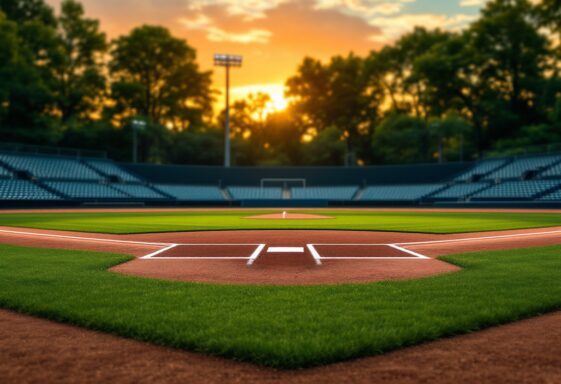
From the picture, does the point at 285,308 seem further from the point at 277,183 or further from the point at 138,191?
the point at 277,183

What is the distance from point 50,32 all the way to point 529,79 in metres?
71.9

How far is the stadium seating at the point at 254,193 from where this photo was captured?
57.4 meters

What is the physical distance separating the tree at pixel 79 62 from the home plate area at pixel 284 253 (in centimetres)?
6192

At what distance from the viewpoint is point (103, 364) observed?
4113 mm

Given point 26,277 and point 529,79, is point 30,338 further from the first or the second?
point 529,79

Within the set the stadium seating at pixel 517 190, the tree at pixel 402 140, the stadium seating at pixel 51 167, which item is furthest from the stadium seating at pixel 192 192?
the tree at pixel 402 140

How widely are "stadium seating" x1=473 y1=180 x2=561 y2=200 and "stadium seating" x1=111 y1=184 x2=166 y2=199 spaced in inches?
1429

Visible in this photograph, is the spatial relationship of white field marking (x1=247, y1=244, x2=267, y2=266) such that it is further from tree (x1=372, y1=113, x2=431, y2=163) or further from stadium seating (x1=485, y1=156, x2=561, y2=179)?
tree (x1=372, y1=113, x2=431, y2=163)

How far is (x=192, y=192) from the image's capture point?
55969 mm

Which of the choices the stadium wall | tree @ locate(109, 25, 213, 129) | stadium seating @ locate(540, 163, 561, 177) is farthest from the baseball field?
tree @ locate(109, 25, 213, 129)

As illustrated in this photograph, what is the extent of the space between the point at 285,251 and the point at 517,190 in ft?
130

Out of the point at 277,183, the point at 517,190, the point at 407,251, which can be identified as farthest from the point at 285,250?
the point at 277,183

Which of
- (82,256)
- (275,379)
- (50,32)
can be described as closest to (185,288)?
(275,379)

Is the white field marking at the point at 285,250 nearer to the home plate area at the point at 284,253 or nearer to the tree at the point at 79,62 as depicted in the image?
the home plate area at the point at 284,253
